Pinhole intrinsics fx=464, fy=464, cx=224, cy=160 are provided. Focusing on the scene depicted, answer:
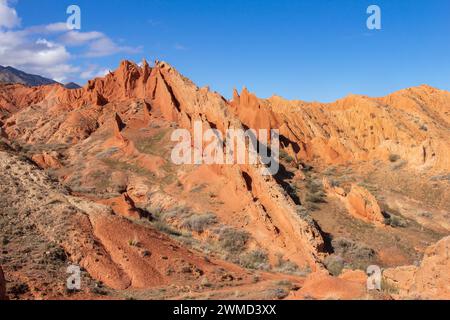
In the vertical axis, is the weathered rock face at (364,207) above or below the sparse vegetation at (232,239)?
above

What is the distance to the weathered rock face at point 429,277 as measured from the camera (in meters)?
13.6

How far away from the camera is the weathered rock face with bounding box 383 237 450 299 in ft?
44.7

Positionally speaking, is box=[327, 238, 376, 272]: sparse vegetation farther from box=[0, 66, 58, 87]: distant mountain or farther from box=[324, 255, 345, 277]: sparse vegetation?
box=[0, 66, 58, 87]: distant mountain

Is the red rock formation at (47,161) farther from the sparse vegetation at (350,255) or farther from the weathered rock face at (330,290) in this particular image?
the weathered rock face at (330,290)

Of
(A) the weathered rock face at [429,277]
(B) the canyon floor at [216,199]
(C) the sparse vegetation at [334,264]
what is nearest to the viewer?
(A) the weathered rock face at [429,277]

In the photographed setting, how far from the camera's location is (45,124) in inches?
2101

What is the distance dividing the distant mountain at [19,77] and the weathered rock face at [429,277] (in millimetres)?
139622

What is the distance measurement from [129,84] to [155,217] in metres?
26.5

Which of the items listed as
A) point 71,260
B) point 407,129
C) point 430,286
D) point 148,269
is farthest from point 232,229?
point 407,129

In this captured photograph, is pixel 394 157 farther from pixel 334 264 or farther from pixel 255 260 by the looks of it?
pixel 255 260

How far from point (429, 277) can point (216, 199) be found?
16687 millimetres

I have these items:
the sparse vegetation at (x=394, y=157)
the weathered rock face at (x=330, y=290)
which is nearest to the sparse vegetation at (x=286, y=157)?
the sparse vegetation at (x=394, y=157)

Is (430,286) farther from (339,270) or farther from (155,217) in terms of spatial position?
(155,217)
